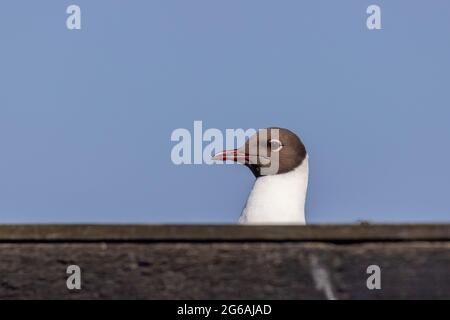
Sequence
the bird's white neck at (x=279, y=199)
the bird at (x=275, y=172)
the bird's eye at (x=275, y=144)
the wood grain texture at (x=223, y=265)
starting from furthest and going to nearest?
the bird's eye at (x=275, y=144), the bird at (x=275, y=172), the bird's white neck at (x=279, y=199), the wood grain texture at (x=223, y=265)

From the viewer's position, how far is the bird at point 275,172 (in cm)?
1041

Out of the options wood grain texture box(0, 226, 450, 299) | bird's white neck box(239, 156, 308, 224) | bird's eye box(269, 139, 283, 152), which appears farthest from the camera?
bird's eye box(269, 139, 283, 152)

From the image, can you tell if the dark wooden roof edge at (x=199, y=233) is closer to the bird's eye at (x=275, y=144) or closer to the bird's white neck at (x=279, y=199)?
the bird's white neck at (x=279, y=199)

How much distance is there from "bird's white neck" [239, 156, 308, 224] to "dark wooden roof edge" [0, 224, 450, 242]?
16.9ft

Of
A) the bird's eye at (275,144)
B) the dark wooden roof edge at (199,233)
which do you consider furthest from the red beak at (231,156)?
the dark wooden roof edge at (199,233)

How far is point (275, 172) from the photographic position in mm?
11227

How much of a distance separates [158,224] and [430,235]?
1.19m

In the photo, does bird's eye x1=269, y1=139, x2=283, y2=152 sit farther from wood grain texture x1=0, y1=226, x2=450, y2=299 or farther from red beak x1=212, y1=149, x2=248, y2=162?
wood grain texture x1=0, y1=226, x2=450, y2=299

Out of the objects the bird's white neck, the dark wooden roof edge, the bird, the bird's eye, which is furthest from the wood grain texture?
the bird's eye

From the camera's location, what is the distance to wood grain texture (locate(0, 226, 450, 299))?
→ 4.68m

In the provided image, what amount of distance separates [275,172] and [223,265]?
6511mm

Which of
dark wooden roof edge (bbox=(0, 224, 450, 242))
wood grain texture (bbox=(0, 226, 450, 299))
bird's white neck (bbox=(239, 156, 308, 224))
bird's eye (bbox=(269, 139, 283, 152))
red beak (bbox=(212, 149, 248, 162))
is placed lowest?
bird's white neck (bbox=(239, 156, 308, 224))

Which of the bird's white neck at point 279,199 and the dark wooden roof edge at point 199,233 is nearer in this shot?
the dark wooden roof edge at point 199,233
